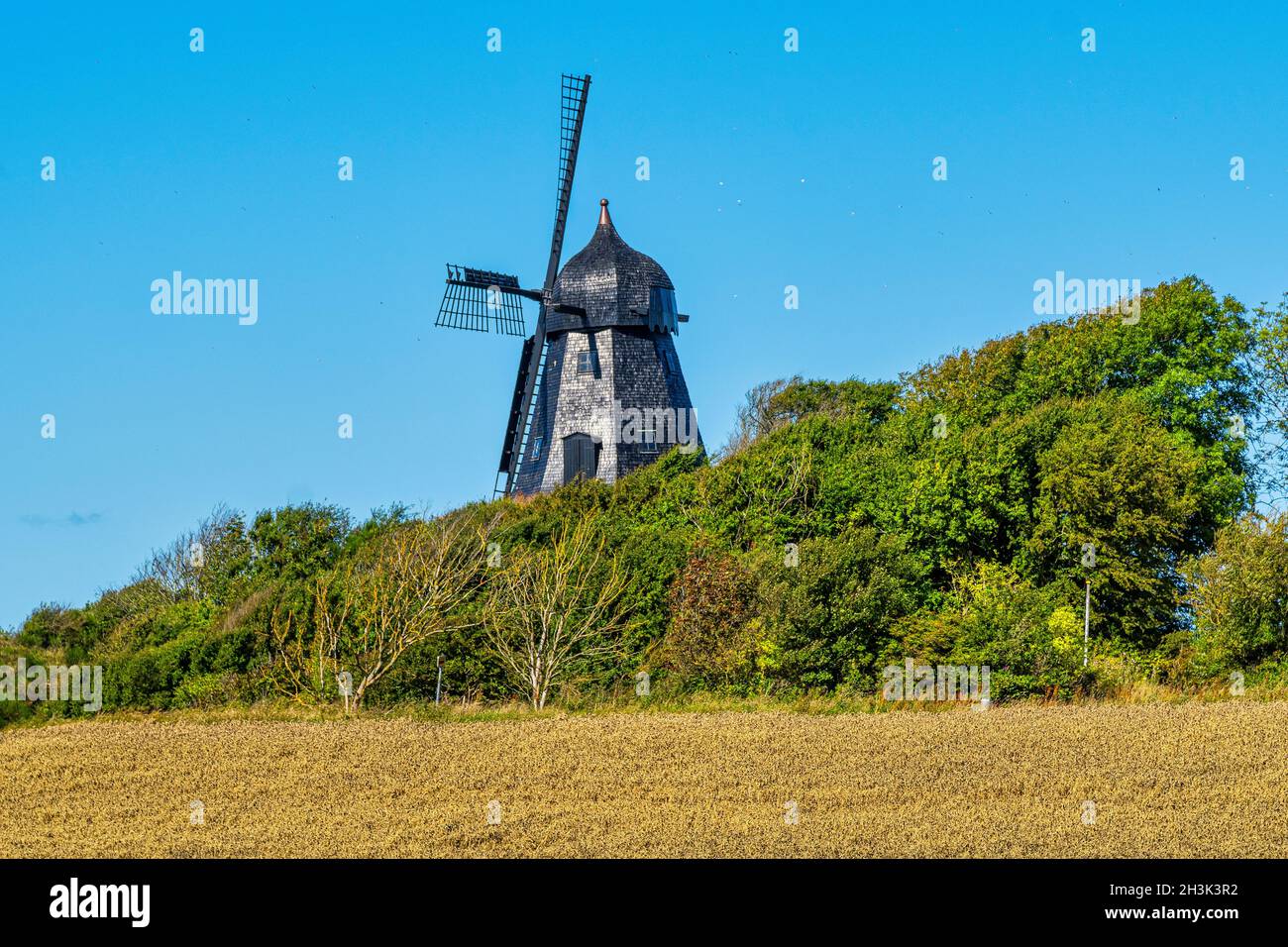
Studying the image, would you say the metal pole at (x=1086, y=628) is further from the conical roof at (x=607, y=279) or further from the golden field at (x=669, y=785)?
the conical roof at (x=607, y=279)

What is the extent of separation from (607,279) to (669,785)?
3594 centimetres

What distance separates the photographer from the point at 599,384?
2185 inches

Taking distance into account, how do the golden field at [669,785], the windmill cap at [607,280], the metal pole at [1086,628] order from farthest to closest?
1. the windmill cap at [607,280]
2. the metal pole at [1086,628]
3. the golden field at [669,785]

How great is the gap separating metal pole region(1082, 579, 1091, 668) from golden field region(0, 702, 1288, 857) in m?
6.73

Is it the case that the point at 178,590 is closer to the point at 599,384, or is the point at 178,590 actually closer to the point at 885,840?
the point at 599,384

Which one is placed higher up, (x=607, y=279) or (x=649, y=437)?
(x=607, y=279)

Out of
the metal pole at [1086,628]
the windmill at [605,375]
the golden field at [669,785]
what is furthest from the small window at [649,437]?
the golden field at [669,785]

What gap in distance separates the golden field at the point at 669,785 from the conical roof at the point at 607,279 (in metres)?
27.5

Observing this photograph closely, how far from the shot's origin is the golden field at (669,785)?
17625 millimetres

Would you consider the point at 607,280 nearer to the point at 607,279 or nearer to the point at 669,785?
the point at 607,279

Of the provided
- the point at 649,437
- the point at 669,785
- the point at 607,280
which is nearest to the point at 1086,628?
the point at 669,785

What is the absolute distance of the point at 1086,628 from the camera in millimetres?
38031

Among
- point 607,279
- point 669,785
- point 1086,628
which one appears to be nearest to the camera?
point 669,785

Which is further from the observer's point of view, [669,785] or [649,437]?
[649,437]
